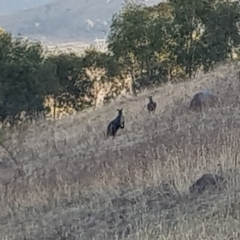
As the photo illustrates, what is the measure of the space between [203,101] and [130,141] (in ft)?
9.59

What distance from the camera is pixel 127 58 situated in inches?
1548

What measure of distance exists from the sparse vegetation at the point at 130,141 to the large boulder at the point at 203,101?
0.27 meters

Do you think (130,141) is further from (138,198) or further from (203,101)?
(138,198)

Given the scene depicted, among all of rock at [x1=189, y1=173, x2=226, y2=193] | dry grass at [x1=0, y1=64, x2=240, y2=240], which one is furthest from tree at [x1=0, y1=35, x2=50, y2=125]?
rock at [x1=189, y1=173, x2=226, y2=193]

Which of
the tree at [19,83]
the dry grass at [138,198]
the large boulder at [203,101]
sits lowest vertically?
the dry grass at [138,198]

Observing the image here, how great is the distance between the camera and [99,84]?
134 ft

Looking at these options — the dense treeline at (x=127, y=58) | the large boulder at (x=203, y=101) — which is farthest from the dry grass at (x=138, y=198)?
the dense treeline at (x=127, y=58)

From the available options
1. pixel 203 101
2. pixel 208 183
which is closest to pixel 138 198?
pixel 208 183

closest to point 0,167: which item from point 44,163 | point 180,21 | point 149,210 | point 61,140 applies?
point 44,163

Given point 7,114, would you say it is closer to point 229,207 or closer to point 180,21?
point 180,21

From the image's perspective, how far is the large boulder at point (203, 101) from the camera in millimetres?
17727

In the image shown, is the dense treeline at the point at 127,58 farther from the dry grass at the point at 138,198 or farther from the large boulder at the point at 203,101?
the dry grass at the point at 138,198

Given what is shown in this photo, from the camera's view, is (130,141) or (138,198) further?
(130,141)

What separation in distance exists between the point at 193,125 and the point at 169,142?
275 cm
